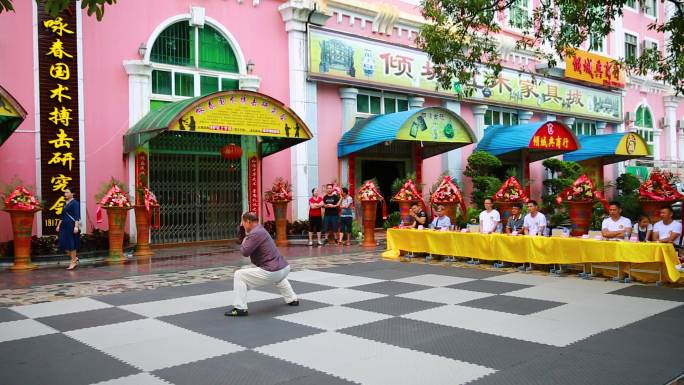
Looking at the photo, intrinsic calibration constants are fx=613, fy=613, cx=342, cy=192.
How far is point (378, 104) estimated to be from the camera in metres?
21.8

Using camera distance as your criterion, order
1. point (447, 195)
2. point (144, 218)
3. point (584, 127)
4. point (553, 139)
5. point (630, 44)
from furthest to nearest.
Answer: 1. point (630, 44)
2. point (584, 127)
3. point (553, 139)
4. point (447, 195)
5. point (144, 218)

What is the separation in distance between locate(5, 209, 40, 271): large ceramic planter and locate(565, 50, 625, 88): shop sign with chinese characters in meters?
22.9

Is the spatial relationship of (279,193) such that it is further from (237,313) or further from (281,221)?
(237,313)

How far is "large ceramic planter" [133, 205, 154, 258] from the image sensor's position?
15.1m

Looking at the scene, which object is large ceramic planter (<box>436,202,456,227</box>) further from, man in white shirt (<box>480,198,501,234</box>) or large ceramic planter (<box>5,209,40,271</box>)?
large ceramic planter (<box>5,209,40,271</box>)

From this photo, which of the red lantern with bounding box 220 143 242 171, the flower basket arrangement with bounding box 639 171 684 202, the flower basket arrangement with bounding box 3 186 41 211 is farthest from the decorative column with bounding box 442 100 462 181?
the flower basket arrangement with bounding box 3 186 41 211

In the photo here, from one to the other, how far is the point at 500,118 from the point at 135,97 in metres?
15.8

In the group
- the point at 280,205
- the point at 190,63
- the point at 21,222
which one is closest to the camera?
the point at 21,222

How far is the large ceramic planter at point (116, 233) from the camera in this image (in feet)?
46.3

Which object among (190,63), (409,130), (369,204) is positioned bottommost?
(369,204)

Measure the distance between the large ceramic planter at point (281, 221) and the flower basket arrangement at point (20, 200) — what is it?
6.36m

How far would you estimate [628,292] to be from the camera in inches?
364

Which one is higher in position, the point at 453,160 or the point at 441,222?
the point at 453,160

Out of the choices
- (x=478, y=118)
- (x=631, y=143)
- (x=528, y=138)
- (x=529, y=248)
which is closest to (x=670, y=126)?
(x=631, y=143)
